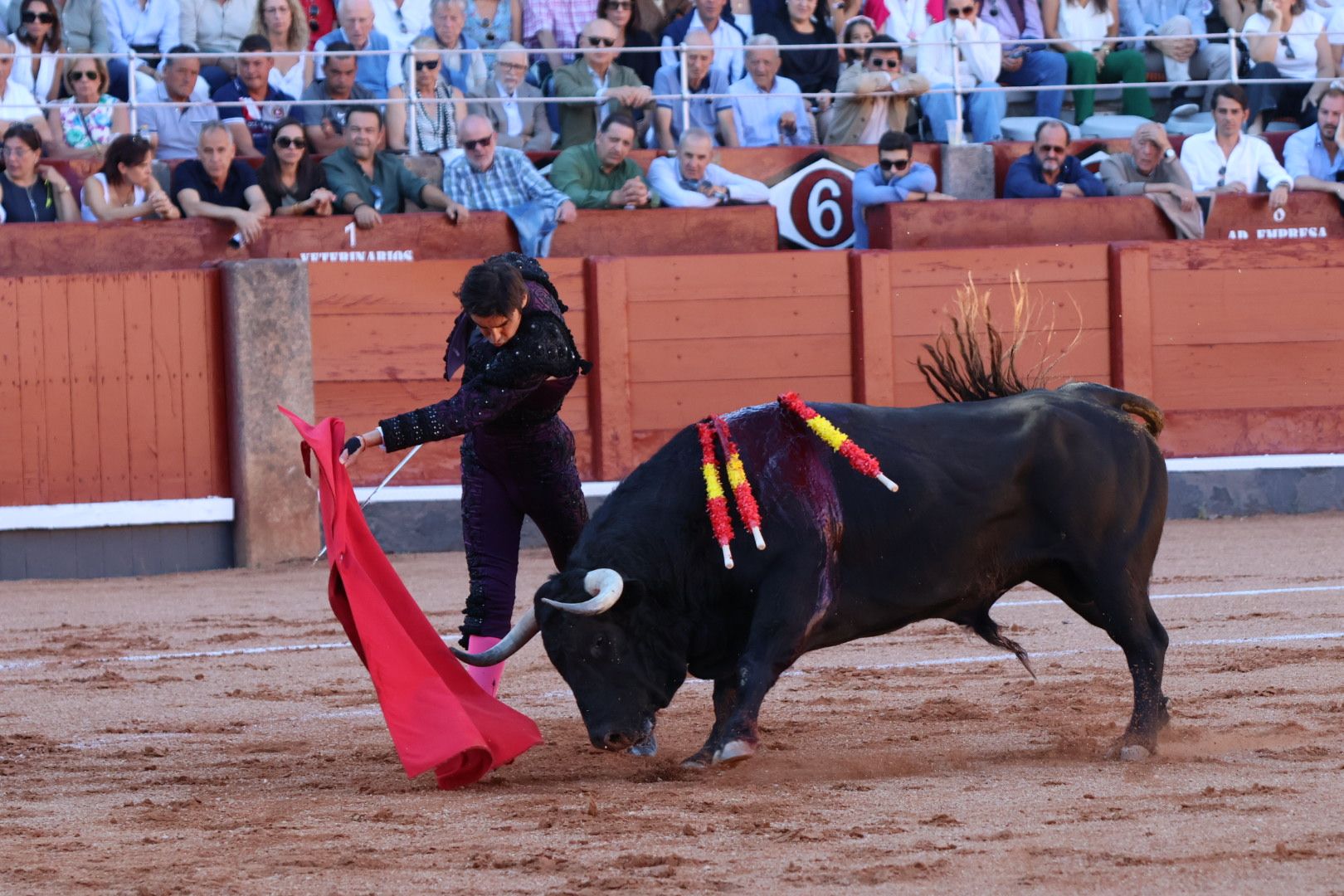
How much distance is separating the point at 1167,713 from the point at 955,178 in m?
6.22

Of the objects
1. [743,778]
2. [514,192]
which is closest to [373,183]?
[514,192]

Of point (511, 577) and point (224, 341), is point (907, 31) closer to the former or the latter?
point (224, 341)

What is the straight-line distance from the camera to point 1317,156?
10320mm

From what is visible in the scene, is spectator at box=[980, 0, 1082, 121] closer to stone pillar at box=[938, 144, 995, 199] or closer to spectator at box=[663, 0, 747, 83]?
stone pillar at box=[938, 144, 995, 199]

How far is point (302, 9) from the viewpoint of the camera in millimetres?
9734

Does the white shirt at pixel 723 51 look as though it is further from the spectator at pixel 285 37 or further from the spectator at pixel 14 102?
the spectator at pixel 14 102

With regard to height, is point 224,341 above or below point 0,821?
above

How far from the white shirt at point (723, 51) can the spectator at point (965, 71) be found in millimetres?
1083

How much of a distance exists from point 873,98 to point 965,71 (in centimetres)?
80

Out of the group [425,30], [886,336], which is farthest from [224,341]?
[886,336]

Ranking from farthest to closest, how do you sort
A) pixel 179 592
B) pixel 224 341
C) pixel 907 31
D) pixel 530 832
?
pixel 907 31 → pixel 224 341 → pixel 179 592 → pixel 530 832

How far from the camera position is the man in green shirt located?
9.34m

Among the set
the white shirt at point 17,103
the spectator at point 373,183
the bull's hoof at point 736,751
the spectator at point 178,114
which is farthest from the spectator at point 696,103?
the bull's hoof at point 736,751

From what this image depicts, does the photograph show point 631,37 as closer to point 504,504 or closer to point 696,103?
point 696,103
